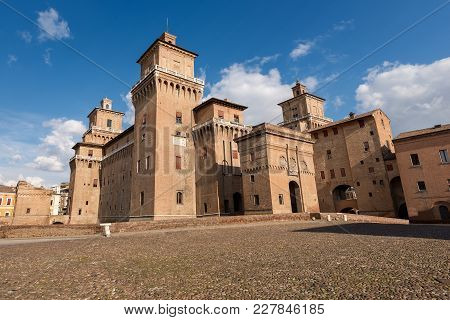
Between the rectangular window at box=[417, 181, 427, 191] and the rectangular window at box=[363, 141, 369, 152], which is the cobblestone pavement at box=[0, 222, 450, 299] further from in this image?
the rectangular window at box=[363, 141, 369, 152]

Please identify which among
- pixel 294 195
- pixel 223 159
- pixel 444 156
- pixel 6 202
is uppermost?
pixel 223 159

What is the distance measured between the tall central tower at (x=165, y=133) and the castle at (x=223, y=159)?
0.45ft

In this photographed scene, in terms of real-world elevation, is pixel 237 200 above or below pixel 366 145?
below

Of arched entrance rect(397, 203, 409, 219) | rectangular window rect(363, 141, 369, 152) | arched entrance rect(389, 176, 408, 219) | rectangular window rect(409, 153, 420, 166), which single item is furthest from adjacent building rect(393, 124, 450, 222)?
rectangular window rect(363, 141, 369, 152)

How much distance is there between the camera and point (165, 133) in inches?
1387

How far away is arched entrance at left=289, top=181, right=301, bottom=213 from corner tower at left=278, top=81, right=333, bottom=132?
24408mm

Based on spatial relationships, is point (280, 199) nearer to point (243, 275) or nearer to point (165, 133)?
point (165, 133)

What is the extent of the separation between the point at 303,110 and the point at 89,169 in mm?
47111

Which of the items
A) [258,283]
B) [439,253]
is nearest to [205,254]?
[258,283]

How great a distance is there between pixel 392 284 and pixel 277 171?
1005 inches

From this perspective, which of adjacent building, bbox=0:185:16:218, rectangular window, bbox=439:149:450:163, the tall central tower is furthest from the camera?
adjacent building, bbox=0:185:16:218

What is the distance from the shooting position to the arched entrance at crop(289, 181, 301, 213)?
107 ft

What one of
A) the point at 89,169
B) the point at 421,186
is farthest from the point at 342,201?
the point at 89,169
